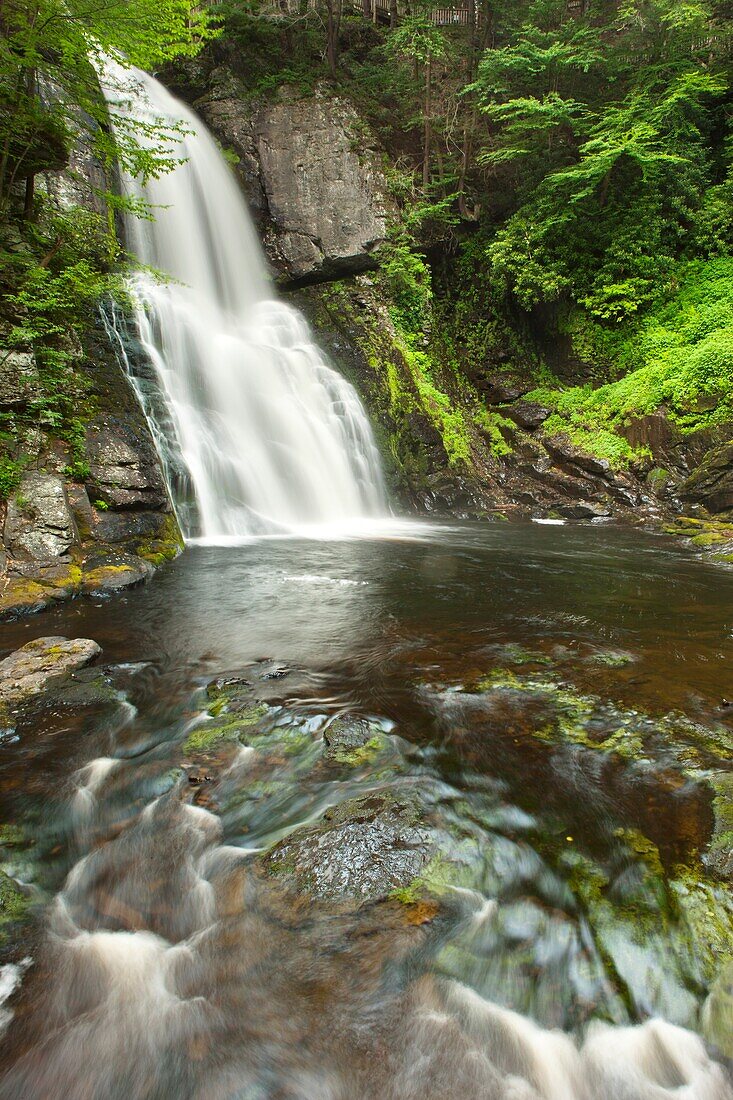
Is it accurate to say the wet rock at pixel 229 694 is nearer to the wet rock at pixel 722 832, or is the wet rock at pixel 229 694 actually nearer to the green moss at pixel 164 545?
the wet rock at pixel 722 832

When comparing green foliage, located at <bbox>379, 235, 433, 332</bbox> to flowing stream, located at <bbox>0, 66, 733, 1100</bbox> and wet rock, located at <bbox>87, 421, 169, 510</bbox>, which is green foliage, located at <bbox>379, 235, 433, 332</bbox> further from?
flowing stream, located at <bbox>0, 66, 733, 1100</bbox>

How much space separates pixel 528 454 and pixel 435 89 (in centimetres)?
1299

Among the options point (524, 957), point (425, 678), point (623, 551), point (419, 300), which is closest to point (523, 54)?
point (419, 300)

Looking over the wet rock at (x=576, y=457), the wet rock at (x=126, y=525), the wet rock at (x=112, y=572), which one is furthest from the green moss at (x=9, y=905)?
the wet rock at (x=576, y=457)

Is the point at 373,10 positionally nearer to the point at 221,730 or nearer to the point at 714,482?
the point at 714,482

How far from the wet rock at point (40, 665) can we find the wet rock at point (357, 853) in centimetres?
253

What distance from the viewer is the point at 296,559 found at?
878cm

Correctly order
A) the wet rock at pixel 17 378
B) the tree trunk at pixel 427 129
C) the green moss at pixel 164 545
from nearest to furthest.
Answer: the wet rock at pixel 17 378 → the green moss at pixel 164 545 → the tree trunk at pixel 427 129

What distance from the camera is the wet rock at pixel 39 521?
6258 mm

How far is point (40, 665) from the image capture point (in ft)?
14.5

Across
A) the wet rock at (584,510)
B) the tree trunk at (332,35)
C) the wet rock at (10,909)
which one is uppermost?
the tree trunk at (332,35)

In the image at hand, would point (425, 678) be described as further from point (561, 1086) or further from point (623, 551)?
point (623, 551)

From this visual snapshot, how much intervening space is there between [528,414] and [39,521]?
1328 centimetres

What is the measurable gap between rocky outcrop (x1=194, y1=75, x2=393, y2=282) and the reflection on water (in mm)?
14496
